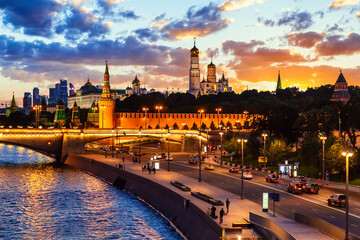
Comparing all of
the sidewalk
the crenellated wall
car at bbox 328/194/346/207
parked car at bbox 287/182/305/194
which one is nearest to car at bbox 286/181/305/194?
parked car at bbox 287/182/305/194

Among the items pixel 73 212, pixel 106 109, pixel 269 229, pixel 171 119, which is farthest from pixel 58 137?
pixel 269 229

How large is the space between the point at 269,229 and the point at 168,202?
19.9m

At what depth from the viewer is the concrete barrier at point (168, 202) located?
35713 mm

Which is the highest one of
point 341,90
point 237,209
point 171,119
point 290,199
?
point 341,90

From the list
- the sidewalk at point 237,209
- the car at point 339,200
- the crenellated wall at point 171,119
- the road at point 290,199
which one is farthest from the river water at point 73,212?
the crenellated wall at point 171,119

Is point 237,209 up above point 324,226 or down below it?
below

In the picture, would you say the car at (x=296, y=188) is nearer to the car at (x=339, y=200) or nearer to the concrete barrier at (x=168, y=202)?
the car at (x=339, y=200)

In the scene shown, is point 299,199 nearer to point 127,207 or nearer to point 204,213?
point 204,213

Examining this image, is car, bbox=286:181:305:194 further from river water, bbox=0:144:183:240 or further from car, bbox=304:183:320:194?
river water, bbox=0:144:183:240

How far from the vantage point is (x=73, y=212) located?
173 feet

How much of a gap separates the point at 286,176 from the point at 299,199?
20330mm

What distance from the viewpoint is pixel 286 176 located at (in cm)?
6481

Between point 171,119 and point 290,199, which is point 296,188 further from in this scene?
point 171,119

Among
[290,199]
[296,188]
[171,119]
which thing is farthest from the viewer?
[171,119]
